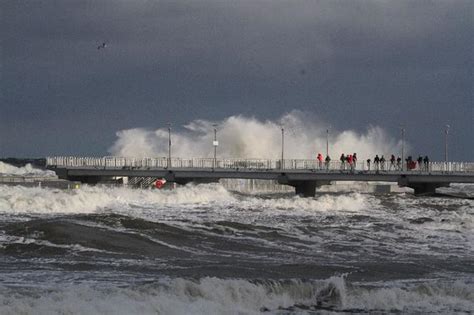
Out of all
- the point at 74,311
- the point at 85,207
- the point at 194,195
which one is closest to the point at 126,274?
the point at 74,311

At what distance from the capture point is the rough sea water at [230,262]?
17703mm

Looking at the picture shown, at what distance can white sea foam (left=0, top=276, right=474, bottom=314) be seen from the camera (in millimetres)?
16078

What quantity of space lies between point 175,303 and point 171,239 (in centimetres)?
1420

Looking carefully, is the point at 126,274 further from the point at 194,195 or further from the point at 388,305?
the point at 194,195

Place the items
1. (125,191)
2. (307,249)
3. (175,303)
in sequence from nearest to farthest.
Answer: (175,303) < (307,249) < (125,191)

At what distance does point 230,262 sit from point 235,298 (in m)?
6.47

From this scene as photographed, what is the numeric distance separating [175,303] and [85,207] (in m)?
30.3

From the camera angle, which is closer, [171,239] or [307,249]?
[307,249]

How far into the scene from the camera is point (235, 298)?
59.6 feet

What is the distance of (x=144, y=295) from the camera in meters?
17.2

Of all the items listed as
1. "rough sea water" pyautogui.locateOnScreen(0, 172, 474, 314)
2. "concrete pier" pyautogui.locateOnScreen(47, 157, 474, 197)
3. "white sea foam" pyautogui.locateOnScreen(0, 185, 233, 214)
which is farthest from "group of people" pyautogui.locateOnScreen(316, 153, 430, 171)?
"rough sea water" pyautogui.locateOnScreen(0, 172, 474, 314)

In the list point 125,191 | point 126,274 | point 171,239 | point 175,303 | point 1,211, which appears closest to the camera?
point 175,303

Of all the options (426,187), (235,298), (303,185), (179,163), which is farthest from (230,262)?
(179,163)

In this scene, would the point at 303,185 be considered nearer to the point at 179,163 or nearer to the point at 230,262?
the point at 179,163
